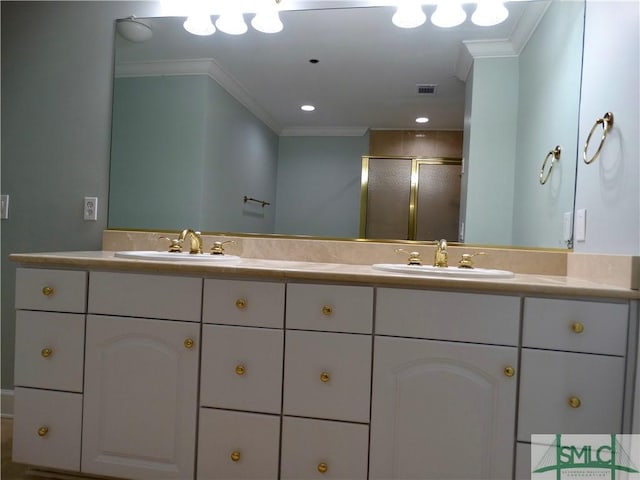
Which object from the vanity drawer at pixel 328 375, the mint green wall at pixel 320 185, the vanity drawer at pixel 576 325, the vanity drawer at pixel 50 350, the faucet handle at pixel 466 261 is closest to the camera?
the vanity drawer at pixel 576 325

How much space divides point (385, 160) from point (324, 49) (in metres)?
0.55

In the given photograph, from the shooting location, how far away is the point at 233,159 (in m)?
1.80

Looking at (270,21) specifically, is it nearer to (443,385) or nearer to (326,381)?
(326,381)

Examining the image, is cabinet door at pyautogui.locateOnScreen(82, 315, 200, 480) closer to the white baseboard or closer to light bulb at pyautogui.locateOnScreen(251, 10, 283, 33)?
the white baseboard

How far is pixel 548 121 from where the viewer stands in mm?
1576

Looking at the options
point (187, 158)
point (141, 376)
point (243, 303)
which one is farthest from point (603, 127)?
point (141, 376)

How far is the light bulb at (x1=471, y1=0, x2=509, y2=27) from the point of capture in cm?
160

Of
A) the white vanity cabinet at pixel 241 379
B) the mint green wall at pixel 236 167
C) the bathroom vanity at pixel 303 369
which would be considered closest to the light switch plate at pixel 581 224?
the bathroom vanity at pixel 303 369

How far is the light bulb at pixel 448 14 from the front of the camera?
1624 millimetres

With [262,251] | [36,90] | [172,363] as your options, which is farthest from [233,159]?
[36,90]

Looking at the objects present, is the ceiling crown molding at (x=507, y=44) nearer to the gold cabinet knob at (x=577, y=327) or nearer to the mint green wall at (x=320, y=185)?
the mint green wall at (x=320, y=185)

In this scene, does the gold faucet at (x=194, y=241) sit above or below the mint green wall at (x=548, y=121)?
below

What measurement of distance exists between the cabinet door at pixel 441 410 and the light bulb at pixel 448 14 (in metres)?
1.29

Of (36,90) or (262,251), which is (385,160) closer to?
(262,251)
